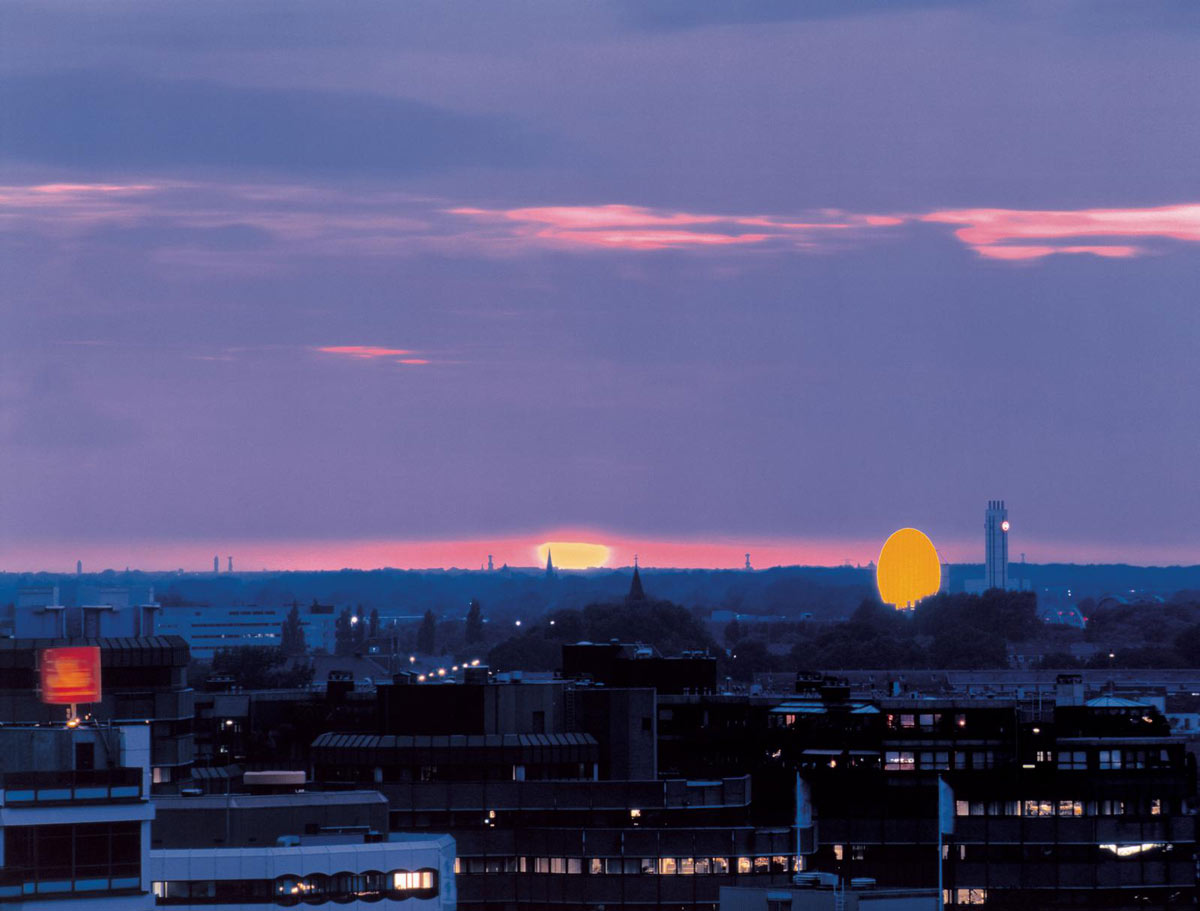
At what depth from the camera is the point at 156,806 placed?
11019 centimetres

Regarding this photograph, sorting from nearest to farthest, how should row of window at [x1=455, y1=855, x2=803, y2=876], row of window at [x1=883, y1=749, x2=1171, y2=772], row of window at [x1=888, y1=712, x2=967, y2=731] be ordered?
row of window at [x1=455, y1=855, x2=803, y2=876] → row of window at [x1=883, y1=749, x2=1171, y2=772] → row of window at [x1=888, y1=712, x2=967, y2=731]

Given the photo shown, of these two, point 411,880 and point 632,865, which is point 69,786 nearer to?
point 411,880

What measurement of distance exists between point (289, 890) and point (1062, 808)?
223 ft

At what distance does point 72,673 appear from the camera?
101438 millimetres

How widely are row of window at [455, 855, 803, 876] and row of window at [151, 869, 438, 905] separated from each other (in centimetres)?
3915

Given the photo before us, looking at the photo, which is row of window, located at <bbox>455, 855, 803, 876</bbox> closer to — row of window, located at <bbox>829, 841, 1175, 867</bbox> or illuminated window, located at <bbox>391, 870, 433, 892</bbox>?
row of window, located at <bbox>829, 841, 1175, 867</bbox>

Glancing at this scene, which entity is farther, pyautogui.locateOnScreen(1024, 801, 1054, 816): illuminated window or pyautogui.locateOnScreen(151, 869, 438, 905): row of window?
pyautogui.locateOnScreen(1024, 801, 1054, 816): illuminated window

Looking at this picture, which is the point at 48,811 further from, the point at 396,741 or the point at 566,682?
the point at 566,682

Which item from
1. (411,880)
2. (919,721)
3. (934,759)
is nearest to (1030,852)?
(934,759)

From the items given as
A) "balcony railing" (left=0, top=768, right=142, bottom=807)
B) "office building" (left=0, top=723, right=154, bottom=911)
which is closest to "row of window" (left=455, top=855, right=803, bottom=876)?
"office building" (left=0, top=723, right=154, bottom=911)

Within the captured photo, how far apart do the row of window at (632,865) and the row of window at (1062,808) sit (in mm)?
20528

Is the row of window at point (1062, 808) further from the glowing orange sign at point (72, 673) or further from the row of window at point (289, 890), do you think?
the glowing orange sign at point (72, 673)

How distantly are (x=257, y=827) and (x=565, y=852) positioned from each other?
3339 centimetres

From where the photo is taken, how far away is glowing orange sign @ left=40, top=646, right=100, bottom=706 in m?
99.5
